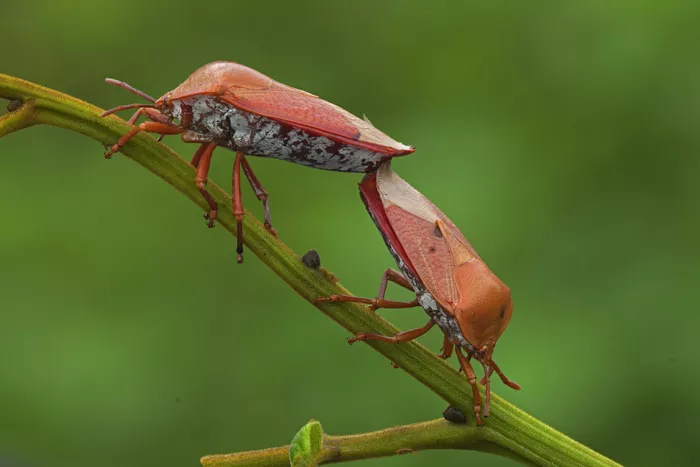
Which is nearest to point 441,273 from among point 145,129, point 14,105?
point 145,129

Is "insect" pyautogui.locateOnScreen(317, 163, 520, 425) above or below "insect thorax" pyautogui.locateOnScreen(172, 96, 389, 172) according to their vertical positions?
below

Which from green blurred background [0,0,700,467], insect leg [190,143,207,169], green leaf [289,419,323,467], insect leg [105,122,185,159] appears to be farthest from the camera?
green blurred background [0,0,700,467]

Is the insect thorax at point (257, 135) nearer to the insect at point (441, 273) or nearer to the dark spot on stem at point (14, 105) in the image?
the insect at point (441, 273)

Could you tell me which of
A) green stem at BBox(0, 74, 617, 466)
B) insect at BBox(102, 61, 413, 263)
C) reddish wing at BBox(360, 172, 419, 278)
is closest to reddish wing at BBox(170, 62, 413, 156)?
insect at BBox(102, 61, 413, 263)

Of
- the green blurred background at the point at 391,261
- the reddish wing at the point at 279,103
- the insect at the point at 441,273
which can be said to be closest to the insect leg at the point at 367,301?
the insect at the point at 441,273

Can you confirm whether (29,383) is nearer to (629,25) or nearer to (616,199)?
(616,199)

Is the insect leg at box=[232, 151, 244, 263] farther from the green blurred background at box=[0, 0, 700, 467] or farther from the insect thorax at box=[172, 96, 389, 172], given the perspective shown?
the green blurred background at box=[0, 0, 700, 467]

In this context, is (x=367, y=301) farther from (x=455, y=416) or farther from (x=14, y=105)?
(x=14, y=105)
